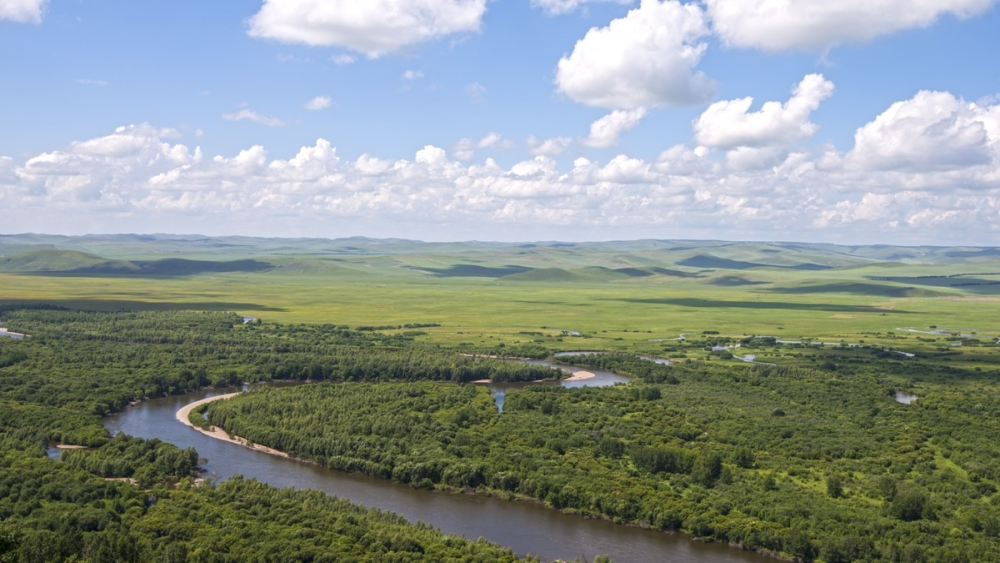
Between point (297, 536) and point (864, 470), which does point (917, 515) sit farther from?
point (297, 536)

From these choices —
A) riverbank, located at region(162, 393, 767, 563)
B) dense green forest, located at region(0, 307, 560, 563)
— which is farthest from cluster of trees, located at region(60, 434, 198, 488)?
riverbank, located at region(162, 393, 767, 563)

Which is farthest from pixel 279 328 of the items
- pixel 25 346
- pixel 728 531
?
pixel 728 531

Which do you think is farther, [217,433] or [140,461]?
[217,433]

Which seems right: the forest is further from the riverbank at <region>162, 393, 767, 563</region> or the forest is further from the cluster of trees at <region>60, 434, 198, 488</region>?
the riverbank at <region>162, 393, 767, 563</region>

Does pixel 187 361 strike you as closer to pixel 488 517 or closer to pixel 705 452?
pixel 488 517

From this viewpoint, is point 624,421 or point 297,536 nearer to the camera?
point 297,536

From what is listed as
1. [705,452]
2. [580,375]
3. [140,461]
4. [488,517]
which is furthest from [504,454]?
[580,375]
